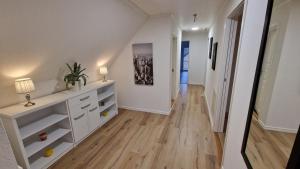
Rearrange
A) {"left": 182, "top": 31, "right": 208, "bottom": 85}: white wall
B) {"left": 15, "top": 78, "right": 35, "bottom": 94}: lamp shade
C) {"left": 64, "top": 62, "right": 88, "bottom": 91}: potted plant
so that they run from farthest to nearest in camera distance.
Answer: {"left": 182, "top": 31, "right": 208, "bottom": 85}: white wall, {"left": 64, "top": 62, "right": 88, "bottom": 91}: potted plant, {"left": 15, "top": 78, "right": 35, "bottom": 94}: lamp shade

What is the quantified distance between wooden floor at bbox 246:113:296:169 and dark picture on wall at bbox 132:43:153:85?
2518 millimetres

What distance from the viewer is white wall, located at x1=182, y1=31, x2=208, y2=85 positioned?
5891mm

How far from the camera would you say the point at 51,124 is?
2.00 meters

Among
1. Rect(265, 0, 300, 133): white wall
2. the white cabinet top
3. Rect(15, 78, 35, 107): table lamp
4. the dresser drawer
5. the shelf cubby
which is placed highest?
Rect(265, 0, 300, 133): white wall

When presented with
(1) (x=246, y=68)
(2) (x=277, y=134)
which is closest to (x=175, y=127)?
(1) (x=246, y=68)

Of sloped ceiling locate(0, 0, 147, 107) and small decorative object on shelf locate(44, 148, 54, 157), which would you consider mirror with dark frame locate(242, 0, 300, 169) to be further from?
small decorative object on shelf locate(44, 148, 54, 157)

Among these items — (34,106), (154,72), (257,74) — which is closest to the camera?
(257,74)

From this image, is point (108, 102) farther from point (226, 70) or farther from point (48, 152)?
point (226, 70)

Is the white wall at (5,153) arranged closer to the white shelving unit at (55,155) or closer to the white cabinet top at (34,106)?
the white cabinet top at (34,106)

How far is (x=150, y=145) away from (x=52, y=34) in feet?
7.08

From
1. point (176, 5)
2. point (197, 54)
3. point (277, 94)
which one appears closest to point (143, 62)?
point (176, 5)

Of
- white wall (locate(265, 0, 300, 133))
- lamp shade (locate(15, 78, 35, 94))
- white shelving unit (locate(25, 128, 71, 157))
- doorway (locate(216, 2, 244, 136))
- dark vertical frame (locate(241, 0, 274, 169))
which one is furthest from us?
doorway (locate(216, 2, 244, 136))

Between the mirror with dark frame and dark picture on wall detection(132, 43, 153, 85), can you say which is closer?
the mirror with dark frame

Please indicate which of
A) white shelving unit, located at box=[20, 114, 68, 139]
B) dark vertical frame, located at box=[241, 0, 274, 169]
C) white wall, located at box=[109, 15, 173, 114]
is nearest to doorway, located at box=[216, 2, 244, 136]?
dark vertical frame, located at box=[241, 0, 274, 169]
